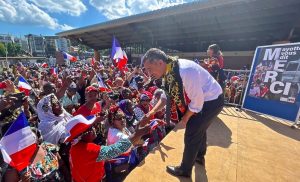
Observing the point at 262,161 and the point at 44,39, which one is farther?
the point at 44,39

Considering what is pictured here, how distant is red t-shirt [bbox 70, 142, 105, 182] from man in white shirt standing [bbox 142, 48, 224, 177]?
38.6 inches

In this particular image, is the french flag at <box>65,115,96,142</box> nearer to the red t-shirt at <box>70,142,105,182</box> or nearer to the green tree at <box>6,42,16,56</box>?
the red t-shirt at <box>70,142,105,182</box>

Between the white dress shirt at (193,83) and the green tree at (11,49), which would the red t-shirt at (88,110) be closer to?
the white dress shirt at (193,83)

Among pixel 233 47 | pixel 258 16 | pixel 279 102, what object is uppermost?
pixel 258 16

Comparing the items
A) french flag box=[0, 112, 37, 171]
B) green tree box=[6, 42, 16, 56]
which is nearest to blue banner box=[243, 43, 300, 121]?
french flag box=[0, 112, 37, 171]

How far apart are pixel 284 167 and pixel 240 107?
2991mm

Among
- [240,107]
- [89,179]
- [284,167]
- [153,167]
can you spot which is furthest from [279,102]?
[89,179]

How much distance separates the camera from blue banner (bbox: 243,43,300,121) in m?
4.23

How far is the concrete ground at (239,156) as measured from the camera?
2.49 meters

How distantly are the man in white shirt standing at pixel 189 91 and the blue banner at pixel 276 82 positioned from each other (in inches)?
117

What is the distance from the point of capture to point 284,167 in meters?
2.72

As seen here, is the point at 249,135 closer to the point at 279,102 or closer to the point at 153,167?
the point at 279,102

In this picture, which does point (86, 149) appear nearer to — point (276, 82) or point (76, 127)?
point (76, 127)

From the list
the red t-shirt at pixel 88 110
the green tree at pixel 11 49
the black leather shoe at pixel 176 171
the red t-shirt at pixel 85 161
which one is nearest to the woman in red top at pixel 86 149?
the red t-shirt at pixel 85 161
